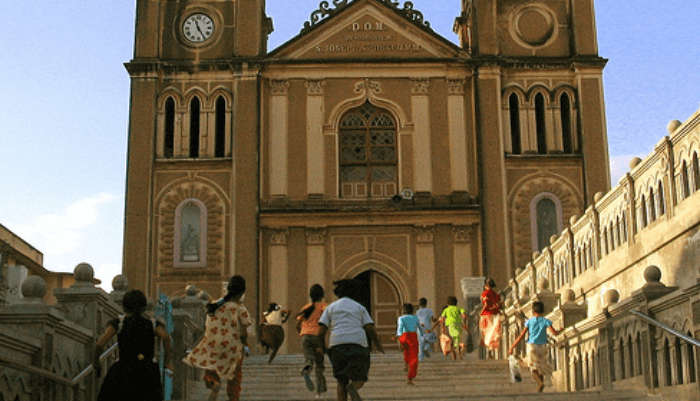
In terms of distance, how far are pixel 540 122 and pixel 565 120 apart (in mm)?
731

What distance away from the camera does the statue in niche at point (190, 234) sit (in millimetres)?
31406

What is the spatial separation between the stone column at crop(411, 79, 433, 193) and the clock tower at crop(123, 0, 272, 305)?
4528mm

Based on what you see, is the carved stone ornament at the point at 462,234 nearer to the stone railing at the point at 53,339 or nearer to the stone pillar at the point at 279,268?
the stone pillar at the point at 279,268

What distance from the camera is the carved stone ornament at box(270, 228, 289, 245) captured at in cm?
3136

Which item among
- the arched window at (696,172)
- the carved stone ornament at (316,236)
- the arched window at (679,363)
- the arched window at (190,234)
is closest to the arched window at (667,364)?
the arched window at (679,363)

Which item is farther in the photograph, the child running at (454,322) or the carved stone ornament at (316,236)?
the carved stone ornament at (316,236)

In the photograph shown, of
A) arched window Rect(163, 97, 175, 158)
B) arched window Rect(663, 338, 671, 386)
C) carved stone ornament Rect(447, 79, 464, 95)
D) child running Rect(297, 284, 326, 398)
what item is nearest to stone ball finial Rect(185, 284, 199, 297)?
child running Rect(297, 284, 326, 398)

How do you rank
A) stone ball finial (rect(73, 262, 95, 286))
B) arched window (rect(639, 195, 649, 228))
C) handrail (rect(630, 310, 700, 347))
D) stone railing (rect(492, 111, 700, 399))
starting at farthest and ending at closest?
arched window (rect(639, 195, 649, 228)) < stone ball finial (rect(73, 262, 95, 286)) < stone railing (rect(492, 111, 700, 399)) < handrail (rect(630, 310, 700, 347))

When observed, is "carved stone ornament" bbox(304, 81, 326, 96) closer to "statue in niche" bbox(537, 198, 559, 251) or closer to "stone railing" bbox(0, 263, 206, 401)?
"statue in niche" bbox(537, 198, 559, 251)

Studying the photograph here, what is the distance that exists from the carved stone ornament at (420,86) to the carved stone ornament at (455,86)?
0.60m

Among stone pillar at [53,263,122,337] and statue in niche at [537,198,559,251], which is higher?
statue in niche at [537,198,559,251]

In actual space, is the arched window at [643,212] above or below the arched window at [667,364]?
above

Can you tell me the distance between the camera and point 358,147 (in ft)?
107

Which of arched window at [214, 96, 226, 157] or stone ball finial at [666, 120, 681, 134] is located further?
arched window at [214, 96, 226, 157]
